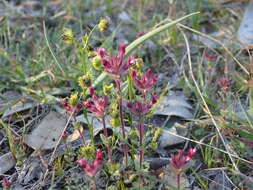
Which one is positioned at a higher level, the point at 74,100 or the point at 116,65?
the point at 116,65

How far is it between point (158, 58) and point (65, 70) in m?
0.75

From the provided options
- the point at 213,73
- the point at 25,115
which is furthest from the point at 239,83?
the point at 25,115

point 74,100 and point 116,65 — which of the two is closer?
point 116,65

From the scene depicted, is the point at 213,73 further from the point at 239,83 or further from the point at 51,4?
the point at 51,4

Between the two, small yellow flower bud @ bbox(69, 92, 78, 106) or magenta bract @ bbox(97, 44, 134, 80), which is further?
small yellow flower bud @ bbox(69, 92, 78, 106)

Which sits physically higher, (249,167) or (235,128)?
(235,128)

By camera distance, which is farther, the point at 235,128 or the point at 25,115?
the point at 25,115

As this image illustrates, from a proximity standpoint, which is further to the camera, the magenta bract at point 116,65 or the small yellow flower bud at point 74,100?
the small yellow flower bud at point 74,100

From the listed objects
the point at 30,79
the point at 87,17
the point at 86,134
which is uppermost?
the point at 87,17

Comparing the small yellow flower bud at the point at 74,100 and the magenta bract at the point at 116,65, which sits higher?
the magenta bract at the point at 116,65

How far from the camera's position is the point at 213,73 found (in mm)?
2367

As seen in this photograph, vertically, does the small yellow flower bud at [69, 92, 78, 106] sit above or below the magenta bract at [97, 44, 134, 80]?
below

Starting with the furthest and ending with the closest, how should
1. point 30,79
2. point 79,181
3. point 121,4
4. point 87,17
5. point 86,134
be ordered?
point 121,4
point 87,17
point 30,79
point 86,134
point 79,181

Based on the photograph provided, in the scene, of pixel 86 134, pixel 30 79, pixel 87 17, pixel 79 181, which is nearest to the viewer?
pixel 79 181
